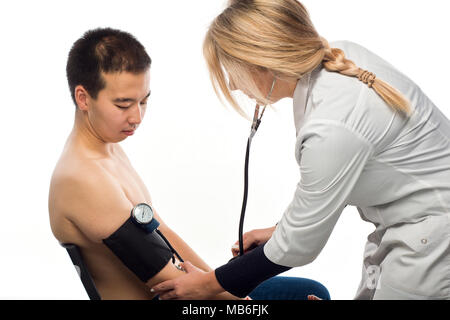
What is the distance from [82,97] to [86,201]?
33cm

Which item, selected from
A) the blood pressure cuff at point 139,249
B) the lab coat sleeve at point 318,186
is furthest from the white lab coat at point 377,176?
the blood pressure cuff at point 139,249

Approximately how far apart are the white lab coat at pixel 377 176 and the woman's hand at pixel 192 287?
20cm

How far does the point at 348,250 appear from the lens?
4133 mm

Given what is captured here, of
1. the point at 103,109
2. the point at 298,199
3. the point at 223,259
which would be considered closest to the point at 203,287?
the point at 298,199

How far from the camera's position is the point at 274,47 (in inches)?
78.8

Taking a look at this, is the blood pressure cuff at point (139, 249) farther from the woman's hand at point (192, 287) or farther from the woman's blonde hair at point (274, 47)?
the woman's blonde hair at point (274, 47)

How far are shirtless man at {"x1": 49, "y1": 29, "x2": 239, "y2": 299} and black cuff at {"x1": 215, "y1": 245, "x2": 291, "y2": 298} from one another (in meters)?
0.18

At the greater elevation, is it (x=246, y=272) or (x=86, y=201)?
(x=86, y=201)

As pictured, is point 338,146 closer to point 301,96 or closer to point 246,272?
point 301,96

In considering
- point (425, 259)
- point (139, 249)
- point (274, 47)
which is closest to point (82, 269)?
point (139, 249)

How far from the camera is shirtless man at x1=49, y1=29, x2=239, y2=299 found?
87.7 inches

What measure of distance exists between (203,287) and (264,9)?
2.70 feet

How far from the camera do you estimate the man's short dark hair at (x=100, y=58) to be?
7.38 ft

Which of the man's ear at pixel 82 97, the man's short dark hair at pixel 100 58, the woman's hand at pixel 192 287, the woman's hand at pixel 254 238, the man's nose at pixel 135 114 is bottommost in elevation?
the woman's hand at pixel 192 287
